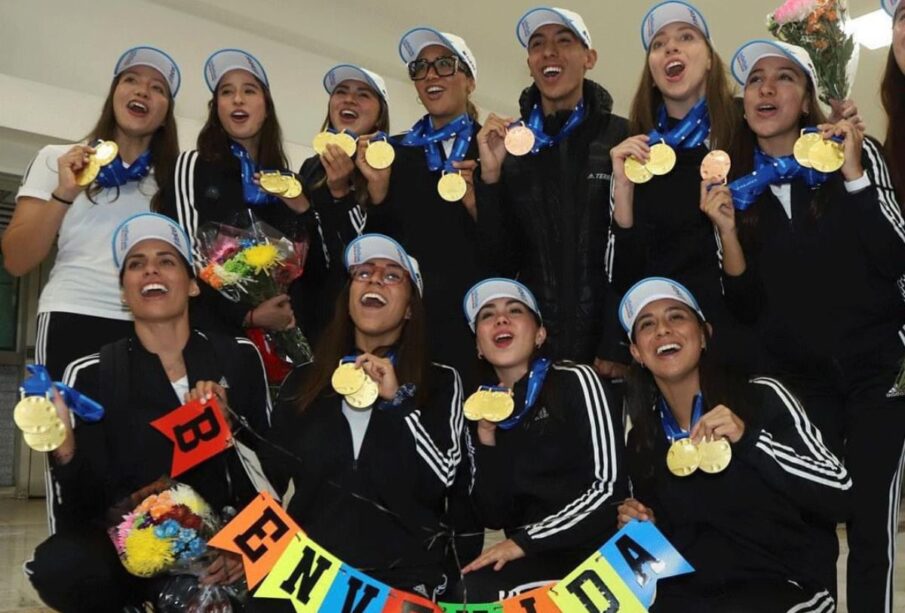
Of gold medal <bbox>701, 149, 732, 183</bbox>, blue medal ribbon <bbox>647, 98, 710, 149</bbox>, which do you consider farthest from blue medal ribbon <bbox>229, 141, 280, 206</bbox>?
gold medal <bbox>701, 149, 732, 183</bbox>

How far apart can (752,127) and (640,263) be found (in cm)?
59

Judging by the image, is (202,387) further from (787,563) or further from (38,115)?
(38,115)

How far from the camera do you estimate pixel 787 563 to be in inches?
107

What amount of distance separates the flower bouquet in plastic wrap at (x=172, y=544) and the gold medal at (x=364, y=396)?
0.55 m

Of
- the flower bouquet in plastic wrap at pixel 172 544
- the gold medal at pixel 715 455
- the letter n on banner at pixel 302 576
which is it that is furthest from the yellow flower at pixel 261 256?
the gold medal at pixel 715 455

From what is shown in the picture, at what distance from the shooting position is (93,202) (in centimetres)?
352

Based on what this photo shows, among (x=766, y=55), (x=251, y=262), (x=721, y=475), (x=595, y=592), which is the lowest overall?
(x=595, y=592)

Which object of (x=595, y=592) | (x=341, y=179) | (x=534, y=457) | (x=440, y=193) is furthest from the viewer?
(x=341, y=179)

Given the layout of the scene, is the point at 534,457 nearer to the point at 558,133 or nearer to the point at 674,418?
the point at 674,418

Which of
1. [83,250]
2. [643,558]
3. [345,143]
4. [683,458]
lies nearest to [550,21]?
[345,143]

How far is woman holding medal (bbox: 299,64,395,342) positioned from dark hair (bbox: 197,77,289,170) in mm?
172

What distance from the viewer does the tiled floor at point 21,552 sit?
4426mm

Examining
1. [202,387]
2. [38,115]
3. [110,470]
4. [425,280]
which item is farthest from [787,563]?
[38,115]

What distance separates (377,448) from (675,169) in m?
1.43
